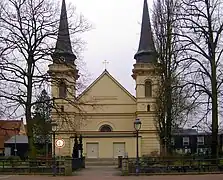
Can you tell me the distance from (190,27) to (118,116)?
43533 mm

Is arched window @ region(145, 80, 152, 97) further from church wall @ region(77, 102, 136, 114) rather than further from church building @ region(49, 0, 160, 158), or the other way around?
church wall @ region(77, 102, 136, 114)

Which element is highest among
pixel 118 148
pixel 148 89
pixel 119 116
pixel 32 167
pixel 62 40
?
pixel 62 40

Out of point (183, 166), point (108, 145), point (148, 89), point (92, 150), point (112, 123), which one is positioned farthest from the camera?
point (112, 123)

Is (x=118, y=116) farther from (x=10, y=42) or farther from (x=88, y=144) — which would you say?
(x=10, y=42)

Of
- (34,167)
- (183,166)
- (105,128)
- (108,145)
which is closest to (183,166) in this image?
(183,166)

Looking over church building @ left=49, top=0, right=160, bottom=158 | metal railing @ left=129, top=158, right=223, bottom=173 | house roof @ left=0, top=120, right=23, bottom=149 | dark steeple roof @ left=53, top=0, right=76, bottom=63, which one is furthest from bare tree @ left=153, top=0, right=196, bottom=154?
church building @ left=49, top=0, right=160, bottom=158

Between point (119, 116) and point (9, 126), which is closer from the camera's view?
point (9, 126)

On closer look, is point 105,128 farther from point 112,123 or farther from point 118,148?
point 118,148

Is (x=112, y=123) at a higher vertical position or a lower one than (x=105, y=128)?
higher

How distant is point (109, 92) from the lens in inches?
2940

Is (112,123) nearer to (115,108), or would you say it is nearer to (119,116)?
(119,116)

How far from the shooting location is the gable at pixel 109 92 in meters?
74.2

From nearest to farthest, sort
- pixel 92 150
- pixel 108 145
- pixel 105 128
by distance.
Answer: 1. pixel 108 145
2. pixel 92 150
3. pixel 105 128

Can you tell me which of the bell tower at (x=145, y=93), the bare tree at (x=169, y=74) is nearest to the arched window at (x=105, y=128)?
the bell tower at (x=145, y=93)
